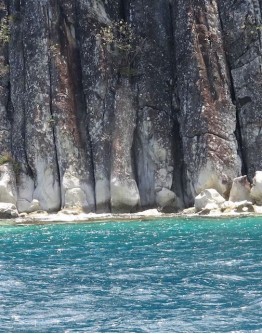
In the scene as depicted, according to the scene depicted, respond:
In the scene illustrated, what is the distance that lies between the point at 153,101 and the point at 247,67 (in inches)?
351

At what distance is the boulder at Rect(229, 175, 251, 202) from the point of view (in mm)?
42219

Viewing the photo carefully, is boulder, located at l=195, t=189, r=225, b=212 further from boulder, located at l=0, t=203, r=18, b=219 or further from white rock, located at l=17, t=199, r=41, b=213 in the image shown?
boulder, located at l=0, t=203, r=18, b=219

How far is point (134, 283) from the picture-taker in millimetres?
16203

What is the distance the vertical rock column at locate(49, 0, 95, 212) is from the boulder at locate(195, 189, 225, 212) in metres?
10.4

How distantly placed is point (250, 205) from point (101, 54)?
21.1 meters

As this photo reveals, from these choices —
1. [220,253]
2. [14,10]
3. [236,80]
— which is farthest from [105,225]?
[14,10]

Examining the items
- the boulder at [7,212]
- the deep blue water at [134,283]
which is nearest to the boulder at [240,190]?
the deep blue water at [134,283]

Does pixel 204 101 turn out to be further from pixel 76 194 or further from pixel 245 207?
pixel 76 194

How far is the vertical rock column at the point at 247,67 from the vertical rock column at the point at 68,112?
14309 mm

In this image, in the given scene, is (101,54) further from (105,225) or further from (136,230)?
(136,230)

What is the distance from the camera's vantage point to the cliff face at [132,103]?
4681cm

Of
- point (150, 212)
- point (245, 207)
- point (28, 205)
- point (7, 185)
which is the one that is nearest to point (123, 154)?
point (150, 212)

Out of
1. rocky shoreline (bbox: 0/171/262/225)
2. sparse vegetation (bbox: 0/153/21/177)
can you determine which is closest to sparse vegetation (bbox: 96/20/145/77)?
sparse vegetation (bbox: 0/153/21/177)

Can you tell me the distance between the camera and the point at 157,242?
25.6 m
